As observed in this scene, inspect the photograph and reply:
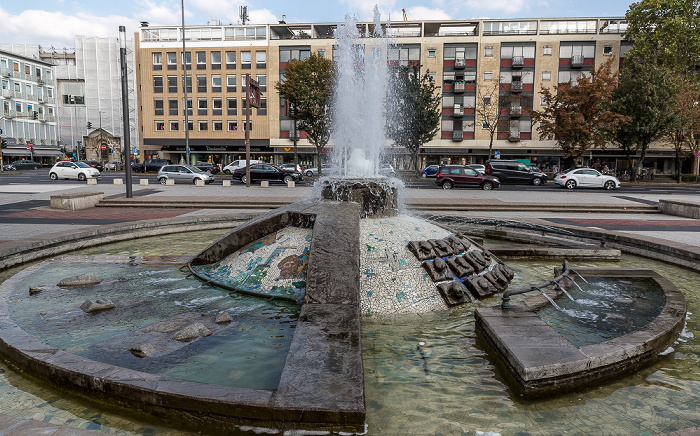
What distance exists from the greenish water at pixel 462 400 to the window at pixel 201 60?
5974cm

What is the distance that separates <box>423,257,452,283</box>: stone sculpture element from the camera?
226 inches

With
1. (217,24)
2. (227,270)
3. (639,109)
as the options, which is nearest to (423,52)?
(639,109)

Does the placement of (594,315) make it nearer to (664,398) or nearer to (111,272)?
(664,398)

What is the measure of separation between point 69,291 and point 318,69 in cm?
3561

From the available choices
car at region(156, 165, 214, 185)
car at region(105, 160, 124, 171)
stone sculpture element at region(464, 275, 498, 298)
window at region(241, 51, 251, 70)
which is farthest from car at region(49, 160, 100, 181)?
stone sculpture element at region(464, 275, 498, 298)

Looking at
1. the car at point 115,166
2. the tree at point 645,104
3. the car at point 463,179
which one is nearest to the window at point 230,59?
the car at point 115,166

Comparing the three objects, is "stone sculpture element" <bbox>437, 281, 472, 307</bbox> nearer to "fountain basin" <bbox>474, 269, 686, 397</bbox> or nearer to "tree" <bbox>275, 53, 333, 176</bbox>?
"fountain basin" <bbox>474, 269, 686, 397</bbox>

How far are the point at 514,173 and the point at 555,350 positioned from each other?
34.5 metres

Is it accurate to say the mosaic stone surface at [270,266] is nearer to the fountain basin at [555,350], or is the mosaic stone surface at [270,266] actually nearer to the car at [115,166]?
the fountain basin at [555,350]

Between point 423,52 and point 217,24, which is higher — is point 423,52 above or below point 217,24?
below

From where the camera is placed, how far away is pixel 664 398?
3465mm

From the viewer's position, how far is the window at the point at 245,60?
57.0 metres

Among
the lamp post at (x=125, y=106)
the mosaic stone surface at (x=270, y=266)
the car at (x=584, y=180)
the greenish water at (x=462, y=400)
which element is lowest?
the greenish water at (x=462, y=400)

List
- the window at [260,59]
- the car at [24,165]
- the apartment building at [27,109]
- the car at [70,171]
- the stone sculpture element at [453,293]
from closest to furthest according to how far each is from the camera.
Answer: the stone sculpture element at [453,293], the car at [70,171], the car at [24,165], the window at [260,59], the apartment building at [27,109]
